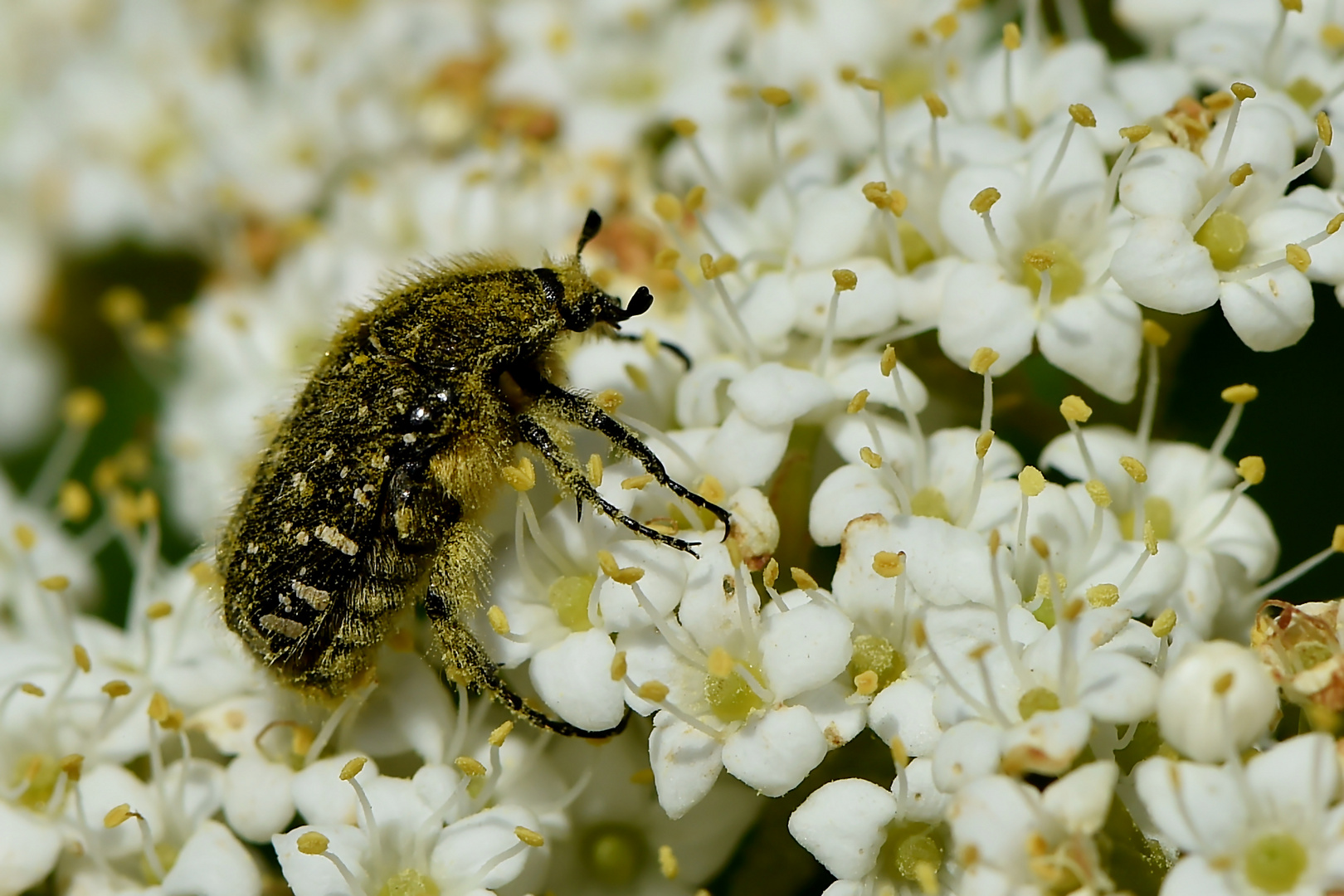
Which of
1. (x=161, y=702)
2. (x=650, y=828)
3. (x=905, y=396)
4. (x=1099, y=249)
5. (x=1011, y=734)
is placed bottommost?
(x=650, y=828)

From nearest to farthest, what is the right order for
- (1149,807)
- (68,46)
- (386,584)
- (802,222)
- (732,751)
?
(1149,807) → (732,751) → (386,584) → (802,222) → (68,46)

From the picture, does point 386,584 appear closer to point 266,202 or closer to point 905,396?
point 905,396

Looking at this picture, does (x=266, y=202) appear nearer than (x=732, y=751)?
No

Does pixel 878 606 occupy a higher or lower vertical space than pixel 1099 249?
lower

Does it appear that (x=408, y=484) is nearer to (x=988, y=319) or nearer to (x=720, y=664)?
(x=720, y=664)

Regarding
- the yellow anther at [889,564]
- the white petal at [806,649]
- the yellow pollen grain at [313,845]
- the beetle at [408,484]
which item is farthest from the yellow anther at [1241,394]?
the yellow pollen grain at [313,845]

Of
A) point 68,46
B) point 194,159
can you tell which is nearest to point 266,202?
point 194,159

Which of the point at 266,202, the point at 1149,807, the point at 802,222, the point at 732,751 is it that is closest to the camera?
the point at 1149,807
